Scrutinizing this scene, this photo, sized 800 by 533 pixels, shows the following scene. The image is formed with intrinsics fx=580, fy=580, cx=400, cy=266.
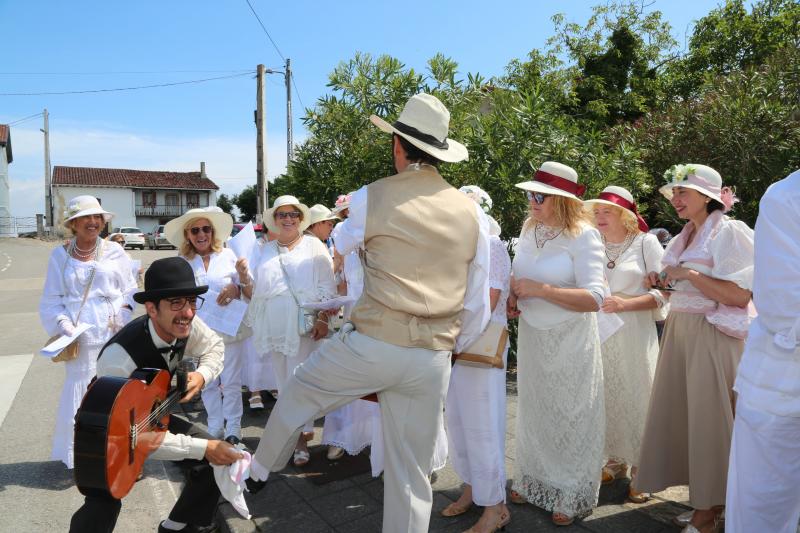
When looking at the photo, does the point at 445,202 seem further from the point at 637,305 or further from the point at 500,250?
the point at 637,305

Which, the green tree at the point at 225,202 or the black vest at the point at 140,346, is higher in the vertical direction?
the green tree at the point at 225,202

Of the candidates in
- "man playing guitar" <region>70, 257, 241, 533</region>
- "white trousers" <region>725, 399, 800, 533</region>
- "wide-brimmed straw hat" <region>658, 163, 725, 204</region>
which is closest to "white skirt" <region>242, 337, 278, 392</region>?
"man playing guitar" <region>70, 257, 241, 533</region>

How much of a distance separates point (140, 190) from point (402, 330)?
234ft

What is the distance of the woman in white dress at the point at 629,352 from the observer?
399 centimetres

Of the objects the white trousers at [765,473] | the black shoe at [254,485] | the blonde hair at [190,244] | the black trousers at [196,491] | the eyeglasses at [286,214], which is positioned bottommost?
the black trousers at [196,491]

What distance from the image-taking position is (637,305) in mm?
3979

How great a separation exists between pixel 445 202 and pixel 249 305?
2.80 meters

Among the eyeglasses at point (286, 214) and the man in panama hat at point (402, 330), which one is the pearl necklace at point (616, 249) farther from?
the eyeglasses at point (286, 214)

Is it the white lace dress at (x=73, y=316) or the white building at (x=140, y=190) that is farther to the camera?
the white building at (x=140, y=190)

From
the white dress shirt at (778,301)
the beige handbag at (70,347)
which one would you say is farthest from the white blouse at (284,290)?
the white dress shirt at (778,301)

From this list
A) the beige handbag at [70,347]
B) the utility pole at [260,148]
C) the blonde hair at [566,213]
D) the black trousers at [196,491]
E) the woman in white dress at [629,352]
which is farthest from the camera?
the utility pole at [260,148]

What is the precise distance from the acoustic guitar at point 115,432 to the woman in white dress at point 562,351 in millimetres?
2096

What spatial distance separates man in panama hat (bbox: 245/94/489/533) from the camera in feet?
8.12

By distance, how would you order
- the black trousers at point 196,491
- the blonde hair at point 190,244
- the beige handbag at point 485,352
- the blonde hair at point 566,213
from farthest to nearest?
the blonde hair at point 190,244 < the blonde hair at point 566,213 < the beige handbag at point 485,352 < the black trousers at point 196,491
